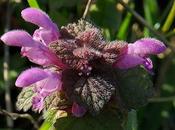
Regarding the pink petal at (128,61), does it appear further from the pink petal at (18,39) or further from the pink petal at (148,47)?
the pink petal at (18,39)

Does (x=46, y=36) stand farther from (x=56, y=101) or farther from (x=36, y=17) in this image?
(x=56, y=101)

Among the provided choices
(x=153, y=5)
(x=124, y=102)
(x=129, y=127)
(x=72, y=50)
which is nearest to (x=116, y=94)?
(x=124, y=102)

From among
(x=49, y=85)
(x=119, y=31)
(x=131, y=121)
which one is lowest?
(x=131, y=121)

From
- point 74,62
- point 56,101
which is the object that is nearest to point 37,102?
point 56,101

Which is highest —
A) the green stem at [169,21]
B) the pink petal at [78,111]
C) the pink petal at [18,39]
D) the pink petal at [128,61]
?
the green stem at [169,21]

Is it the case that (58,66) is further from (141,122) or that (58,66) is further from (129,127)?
(141,122)

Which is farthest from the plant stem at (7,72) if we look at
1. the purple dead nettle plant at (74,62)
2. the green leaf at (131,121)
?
the purple dead nettle plant at (74,62)
